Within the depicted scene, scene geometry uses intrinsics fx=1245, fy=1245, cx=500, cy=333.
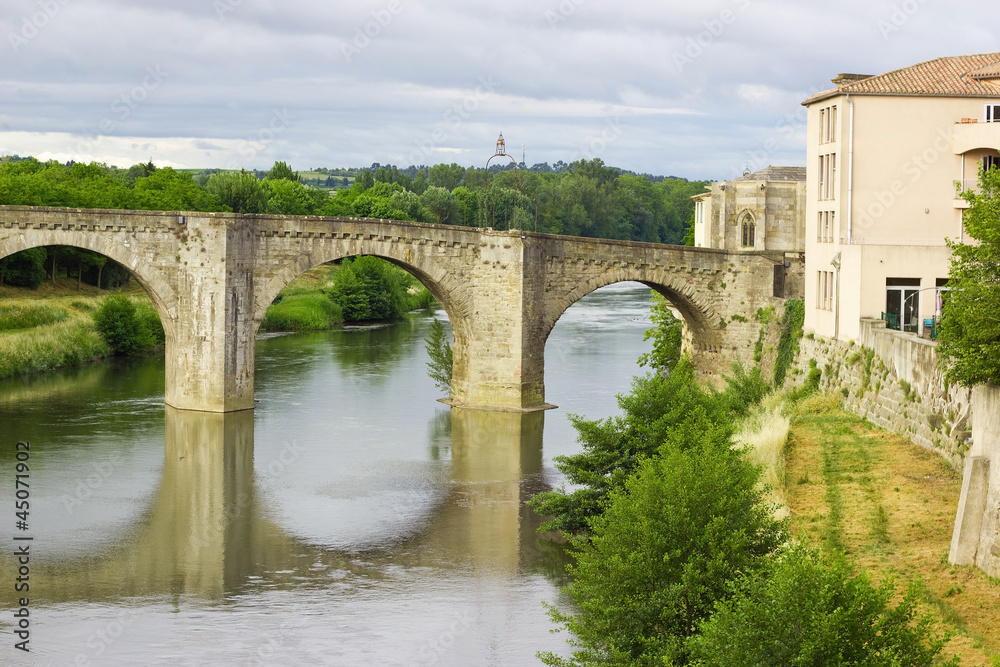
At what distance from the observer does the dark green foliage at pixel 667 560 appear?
1396 centimetres

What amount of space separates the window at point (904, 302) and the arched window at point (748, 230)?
1120 centimetres

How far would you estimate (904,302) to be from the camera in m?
27.3

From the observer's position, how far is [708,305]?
122 feet

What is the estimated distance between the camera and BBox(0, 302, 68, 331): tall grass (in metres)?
44.5

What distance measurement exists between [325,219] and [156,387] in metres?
9.17

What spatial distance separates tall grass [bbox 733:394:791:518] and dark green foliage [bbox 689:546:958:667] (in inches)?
292

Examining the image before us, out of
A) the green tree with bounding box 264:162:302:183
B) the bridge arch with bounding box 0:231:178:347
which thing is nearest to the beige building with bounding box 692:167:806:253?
the bridge arch with bounding box 0:231:178:347

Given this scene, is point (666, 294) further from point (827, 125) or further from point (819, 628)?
point (819, 628)

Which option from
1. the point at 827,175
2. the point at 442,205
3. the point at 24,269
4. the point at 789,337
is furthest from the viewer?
the point at 442,205

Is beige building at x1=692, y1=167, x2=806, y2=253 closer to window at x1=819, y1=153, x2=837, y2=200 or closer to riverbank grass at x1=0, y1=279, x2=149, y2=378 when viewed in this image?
window at x1=819, y1=153, x2=837, y2=200

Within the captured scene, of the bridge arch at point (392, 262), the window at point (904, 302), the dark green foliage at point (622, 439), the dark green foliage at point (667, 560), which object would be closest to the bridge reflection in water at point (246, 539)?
the dark green foliage at point (622, 439)

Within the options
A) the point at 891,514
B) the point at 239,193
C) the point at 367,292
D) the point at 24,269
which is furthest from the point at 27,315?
the point at 891,514

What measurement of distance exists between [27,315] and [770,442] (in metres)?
31.9

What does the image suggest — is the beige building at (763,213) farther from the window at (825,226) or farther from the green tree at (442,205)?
the green tree at (442,205)
